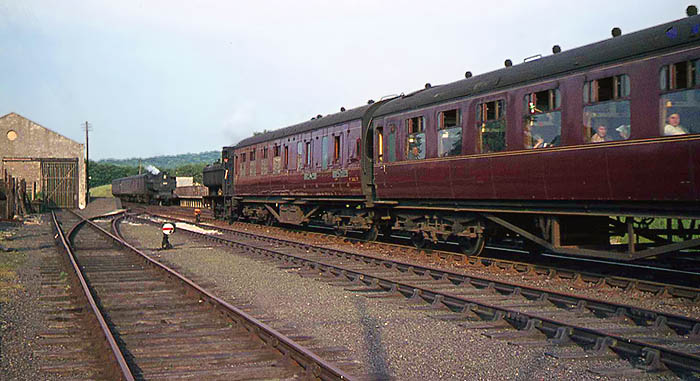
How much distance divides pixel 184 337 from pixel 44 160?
51880 mm

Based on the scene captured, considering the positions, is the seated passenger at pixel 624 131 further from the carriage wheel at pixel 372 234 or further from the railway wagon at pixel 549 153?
the carriage wheel at pixel 372 234

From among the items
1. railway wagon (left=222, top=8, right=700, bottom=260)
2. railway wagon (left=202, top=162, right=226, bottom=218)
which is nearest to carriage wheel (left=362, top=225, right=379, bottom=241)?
railway wagon (left=222, top=8, right=700, bottom=260)

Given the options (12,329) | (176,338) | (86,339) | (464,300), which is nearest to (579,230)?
(464,300)

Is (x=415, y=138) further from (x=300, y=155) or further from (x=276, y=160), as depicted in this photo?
(x=276, y=160)

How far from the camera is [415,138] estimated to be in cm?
1393

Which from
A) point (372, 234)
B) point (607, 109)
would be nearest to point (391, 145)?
point (372, 234)

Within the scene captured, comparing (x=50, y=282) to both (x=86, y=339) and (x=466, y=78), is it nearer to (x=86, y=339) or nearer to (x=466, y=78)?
(x=86, y=339)

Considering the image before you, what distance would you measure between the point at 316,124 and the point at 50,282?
9.90 meters

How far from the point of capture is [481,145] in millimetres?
11750

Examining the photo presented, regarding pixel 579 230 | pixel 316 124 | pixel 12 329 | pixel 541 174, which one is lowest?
pixel 12 329

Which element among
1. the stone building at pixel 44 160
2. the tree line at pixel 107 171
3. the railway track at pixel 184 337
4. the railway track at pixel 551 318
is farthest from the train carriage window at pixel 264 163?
the tree line at pixel 107 171

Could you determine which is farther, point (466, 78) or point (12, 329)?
point (466, 78)

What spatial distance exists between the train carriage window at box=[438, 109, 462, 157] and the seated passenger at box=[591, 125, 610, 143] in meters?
3.32

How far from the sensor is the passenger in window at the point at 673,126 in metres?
8.16
